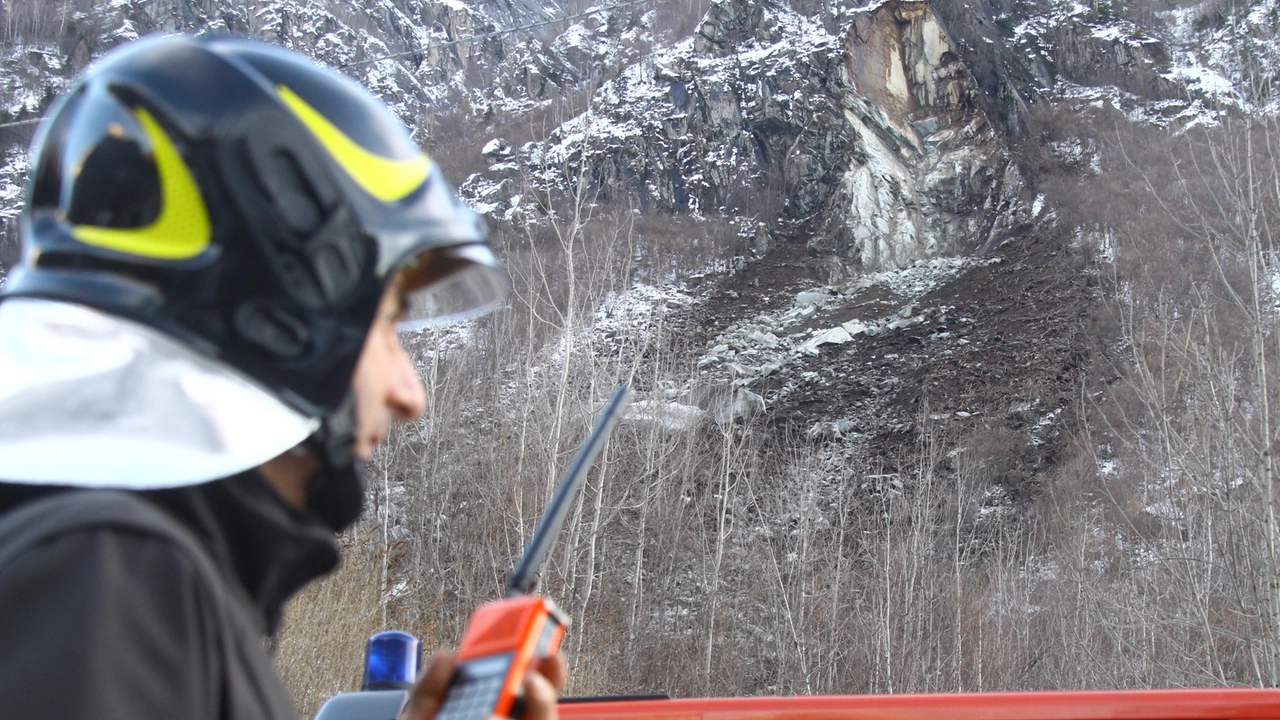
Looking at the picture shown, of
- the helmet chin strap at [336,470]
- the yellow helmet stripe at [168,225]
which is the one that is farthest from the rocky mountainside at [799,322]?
the yellow helmet stripe at [168,225]

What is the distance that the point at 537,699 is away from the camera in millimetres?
981

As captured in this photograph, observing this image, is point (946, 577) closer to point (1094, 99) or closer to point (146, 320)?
point (146, 320)

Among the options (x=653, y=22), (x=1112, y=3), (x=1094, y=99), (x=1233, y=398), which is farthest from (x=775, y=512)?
(x=653, y=22)

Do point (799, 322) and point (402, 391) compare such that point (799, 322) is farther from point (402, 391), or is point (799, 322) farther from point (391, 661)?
point (402, 391)

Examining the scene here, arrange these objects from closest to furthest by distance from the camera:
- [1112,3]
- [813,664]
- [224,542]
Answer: [224,542] < [813,664] < [1112,3]

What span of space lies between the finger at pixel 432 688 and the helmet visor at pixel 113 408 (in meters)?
0.31

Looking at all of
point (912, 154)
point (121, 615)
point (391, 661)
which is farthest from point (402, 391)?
point (912, 154)

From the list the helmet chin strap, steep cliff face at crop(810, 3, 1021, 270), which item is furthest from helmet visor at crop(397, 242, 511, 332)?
steep cliff face at crop(810, 3, 1021, 270)

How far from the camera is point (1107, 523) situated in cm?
2223

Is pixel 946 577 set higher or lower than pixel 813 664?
higher

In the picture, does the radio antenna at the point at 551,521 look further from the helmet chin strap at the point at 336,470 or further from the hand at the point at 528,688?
the helmet chin strap at the point at 336,470

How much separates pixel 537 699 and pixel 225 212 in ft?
2.08

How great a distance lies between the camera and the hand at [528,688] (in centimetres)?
98

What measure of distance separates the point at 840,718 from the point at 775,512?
22912mm
